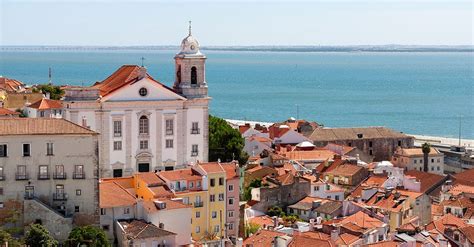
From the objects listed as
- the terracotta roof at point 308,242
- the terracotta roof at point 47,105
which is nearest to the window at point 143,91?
the terracotta roof at point 47,105

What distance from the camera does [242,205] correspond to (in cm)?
3294

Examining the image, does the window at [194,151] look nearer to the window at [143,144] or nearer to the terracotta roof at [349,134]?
the window at [143,144]

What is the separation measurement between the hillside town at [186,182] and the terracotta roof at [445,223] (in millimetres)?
68

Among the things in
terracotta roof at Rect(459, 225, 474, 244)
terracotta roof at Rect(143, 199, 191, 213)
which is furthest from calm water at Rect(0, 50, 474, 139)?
terracotta roof at Rect(143, 199, 191, 213)

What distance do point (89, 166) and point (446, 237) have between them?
1200 centimetres

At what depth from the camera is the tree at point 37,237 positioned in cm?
2583

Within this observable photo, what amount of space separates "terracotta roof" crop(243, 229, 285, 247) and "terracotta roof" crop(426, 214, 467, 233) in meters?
6.16

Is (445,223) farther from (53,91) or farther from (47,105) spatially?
(53,91)

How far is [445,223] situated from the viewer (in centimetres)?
3225

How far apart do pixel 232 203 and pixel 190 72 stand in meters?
9.47

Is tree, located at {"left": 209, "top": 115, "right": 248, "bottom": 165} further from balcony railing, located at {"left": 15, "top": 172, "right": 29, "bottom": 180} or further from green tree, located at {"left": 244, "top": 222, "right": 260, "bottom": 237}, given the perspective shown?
balcony railing, located at {"left": 15, "top": 172, "right": 29, "bottom": 180}

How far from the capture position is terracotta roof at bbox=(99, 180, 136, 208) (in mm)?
28125

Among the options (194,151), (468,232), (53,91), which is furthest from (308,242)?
(53,91)

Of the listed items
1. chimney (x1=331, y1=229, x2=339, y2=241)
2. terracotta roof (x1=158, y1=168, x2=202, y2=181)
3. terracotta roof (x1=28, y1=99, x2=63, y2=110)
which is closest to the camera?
chimney (x1=331, y1=229, x2=339, y2=241)
